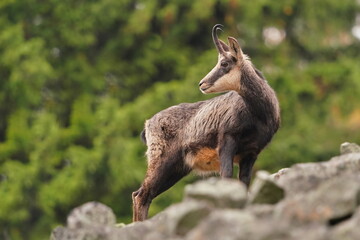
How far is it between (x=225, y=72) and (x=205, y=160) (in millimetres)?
1101

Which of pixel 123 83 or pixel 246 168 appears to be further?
pixel 123 83

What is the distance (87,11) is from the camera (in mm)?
26375

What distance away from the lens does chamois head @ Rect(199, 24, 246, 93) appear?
1160cm

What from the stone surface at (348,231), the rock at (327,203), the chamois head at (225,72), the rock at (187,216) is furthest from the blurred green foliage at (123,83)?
the stone surface at (348,231)

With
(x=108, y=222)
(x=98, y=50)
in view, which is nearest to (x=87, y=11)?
(x=98, y=50)

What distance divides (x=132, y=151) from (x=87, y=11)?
4.74 meters

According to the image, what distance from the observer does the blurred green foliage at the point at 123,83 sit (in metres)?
23.7

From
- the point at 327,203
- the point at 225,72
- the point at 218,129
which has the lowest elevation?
the point at 327,203

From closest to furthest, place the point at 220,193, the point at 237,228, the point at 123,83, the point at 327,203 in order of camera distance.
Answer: the point at 237,228 → the point at 327,203 → the point at 220,193 → the point at 123,83

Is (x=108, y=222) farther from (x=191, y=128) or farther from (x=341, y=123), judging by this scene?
(x=341, y=123)

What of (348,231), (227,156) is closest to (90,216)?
(348,231)

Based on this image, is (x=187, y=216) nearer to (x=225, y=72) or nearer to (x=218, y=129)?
(x=218, y=129)

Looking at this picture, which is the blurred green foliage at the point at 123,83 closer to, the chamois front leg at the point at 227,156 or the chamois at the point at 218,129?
the chamois at the point at 218,129

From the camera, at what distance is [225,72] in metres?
11.7
